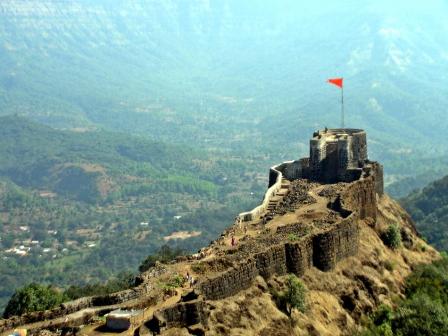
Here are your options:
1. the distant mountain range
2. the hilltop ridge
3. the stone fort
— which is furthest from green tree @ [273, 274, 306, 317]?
the distant mountain range

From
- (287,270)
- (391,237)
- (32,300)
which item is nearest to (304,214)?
(391,237)

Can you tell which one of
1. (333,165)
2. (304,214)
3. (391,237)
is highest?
(333,165)

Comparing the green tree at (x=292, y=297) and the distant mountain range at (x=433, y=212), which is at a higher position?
the green tree at (x=292, y=297)

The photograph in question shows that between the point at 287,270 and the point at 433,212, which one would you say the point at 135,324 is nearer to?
the point at 287,270

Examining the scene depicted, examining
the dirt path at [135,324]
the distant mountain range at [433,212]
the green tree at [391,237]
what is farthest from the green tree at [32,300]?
the distant mountain range at [433,212]

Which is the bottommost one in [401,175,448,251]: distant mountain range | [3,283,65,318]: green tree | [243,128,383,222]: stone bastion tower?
[401,175,448,251]: distant mountain range

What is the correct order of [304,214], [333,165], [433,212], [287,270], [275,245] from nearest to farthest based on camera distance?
1. [275,245]
2. [287,270]
3. [304,214]
4. [333,165]
5. [433,212]

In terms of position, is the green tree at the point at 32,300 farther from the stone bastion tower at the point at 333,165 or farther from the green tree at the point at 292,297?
the green tree at the point at 292,297

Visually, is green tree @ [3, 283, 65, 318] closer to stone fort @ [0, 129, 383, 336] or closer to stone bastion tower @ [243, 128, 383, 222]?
stone fort @ [0, 129, 383, 336]

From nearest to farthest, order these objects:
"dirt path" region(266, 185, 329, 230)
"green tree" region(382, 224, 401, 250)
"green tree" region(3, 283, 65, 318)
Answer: "dirt path" region(266, 185, 329, 230) < "green tree" region(382, 224, 401, 250) < "green tree" region(3, 283, 65, 318)

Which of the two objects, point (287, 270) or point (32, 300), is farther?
point (32, 300)

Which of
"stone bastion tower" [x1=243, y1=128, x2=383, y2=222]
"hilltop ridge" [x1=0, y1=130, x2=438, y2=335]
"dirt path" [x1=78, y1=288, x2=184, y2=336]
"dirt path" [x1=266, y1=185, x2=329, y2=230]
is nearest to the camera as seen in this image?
"dirt path" [x1=78, y1=288, x2=184, y2=336]

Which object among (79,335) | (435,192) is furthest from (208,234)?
(79,335)

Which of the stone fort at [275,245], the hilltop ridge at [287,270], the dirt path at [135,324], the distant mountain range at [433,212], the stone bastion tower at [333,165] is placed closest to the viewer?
the dirt path at [135,324]
